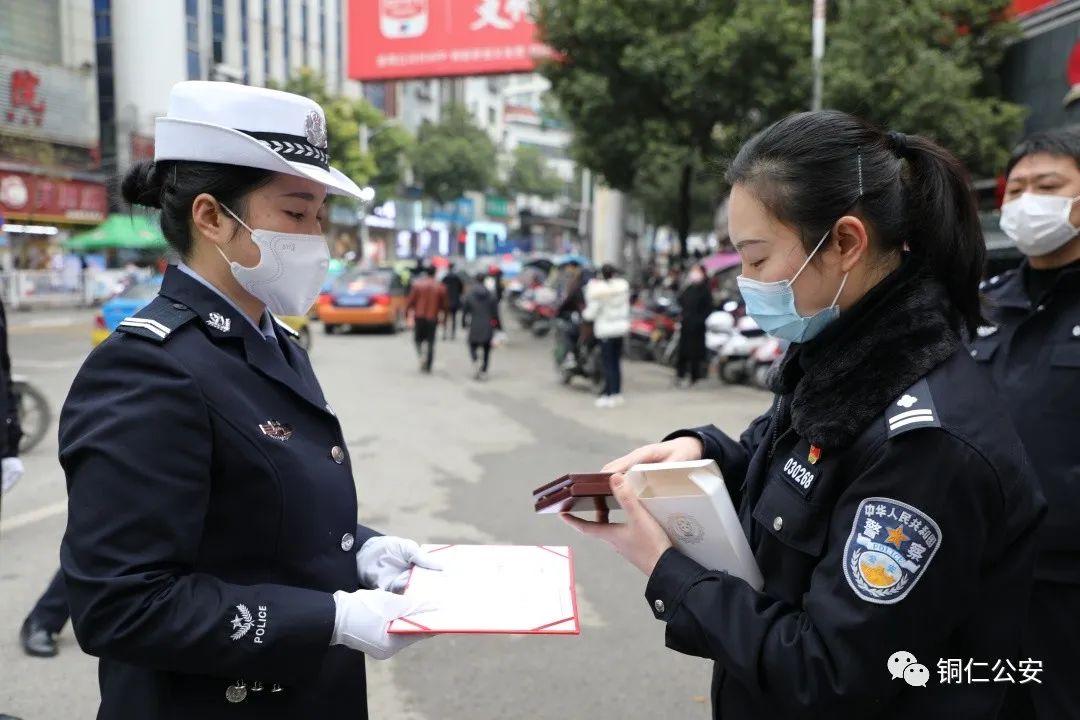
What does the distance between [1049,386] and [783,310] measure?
122 cm

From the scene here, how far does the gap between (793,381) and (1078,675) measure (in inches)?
48.7

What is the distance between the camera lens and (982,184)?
517 inches

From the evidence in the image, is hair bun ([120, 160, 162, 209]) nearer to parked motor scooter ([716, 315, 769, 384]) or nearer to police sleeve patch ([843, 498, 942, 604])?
police sleeve patch ([843, 498, 942, 604])

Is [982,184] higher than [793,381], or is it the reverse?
[982,184]

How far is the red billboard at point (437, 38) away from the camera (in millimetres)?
22688

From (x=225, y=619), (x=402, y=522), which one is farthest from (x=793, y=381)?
(x=402, y=522)

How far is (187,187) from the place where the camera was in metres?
1.55

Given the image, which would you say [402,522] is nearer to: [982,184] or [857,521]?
[857,521]

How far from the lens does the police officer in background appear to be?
6.89 feet

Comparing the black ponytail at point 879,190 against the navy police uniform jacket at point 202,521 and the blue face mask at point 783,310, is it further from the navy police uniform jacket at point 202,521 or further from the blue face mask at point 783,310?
the navy police uniform jacket at point 202,521

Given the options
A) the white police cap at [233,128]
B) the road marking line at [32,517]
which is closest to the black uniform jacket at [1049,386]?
the white police cap at [233,128]

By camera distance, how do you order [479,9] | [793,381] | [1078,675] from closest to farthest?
1. [793,381]
2. [1078,675]
3. [479,9]

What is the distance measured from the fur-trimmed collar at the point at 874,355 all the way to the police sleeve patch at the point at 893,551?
138 millimetres

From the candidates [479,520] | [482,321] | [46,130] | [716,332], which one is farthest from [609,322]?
[46,130]
